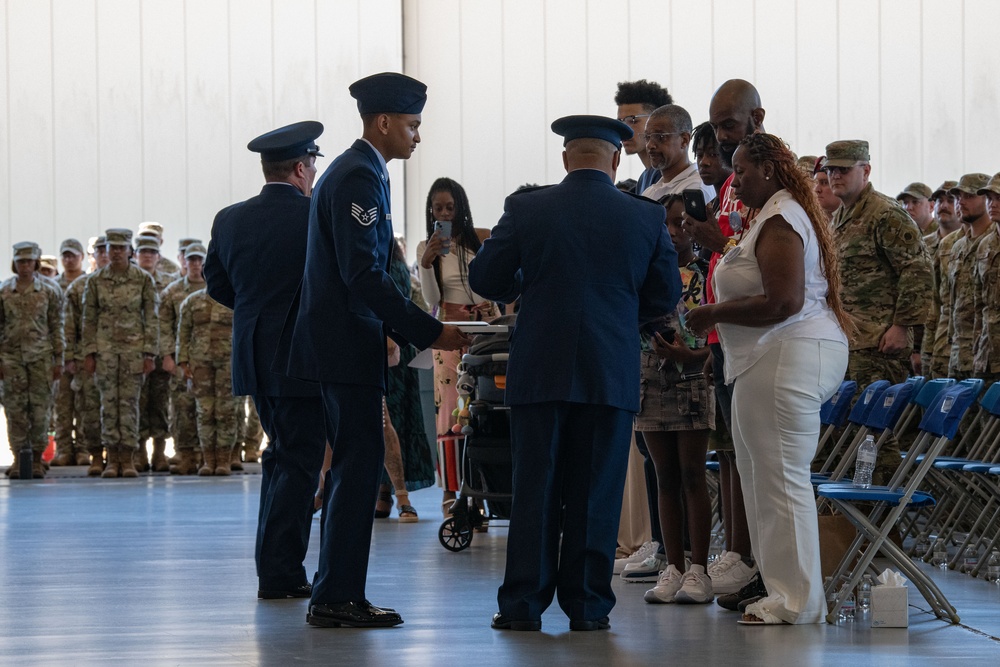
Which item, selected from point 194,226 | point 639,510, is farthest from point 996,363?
point 194,226

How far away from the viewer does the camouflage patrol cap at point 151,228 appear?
12492 millimetres

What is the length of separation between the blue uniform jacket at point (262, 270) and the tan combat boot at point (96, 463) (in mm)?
6613

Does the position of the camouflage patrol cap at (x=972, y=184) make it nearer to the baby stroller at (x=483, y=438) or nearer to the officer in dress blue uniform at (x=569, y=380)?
the baby stroller at (x=483, y=438)

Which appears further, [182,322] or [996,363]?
[182,322]

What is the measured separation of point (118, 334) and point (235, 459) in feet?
4.73

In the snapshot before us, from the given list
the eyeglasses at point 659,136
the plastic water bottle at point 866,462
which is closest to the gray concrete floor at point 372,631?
the plastic water bottle at point 866,462

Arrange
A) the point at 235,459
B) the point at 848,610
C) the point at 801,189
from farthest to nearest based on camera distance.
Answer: the point at 235,459
the point at 848,610
the point at 801,189

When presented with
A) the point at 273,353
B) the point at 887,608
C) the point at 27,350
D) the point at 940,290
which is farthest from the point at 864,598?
the point at 27,350

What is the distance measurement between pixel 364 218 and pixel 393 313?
0.95ft

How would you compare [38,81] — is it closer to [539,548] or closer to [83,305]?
[83,305]

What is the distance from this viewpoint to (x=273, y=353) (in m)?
5.07

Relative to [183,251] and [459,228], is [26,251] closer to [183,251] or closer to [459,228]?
[183,251]

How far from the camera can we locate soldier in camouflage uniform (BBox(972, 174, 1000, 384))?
7531mm

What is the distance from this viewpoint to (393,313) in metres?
4.26
